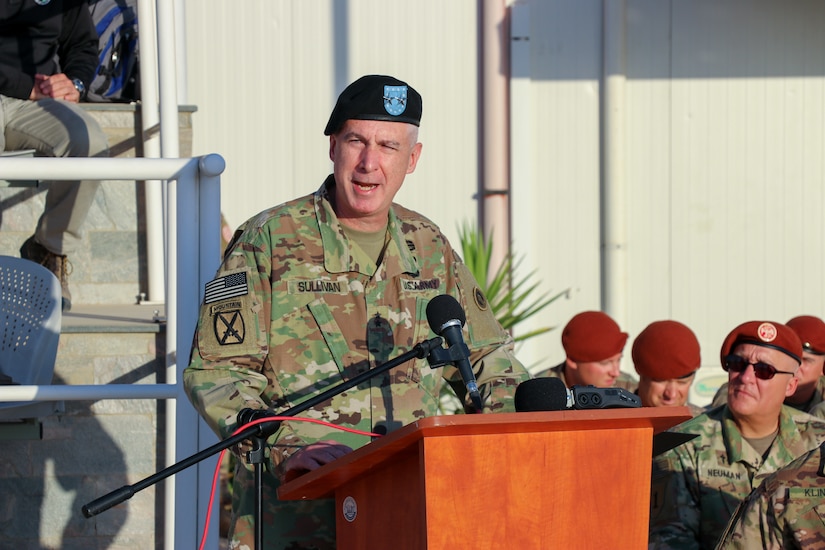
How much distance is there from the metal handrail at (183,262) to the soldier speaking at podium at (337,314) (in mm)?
412

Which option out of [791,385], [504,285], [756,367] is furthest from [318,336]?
[504,285]

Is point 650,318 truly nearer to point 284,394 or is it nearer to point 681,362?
point 681,362

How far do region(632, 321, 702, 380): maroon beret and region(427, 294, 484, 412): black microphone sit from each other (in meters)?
2.87

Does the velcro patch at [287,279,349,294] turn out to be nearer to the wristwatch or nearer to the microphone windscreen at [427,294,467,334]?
the microphone windscreen at [427,294,467,334]

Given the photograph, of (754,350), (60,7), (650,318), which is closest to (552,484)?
(754,350)

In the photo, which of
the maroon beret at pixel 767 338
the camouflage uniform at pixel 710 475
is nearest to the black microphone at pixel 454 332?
the camouflage uniform at pixel 710 475

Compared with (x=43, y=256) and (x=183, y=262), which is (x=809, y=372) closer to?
(x=183, y=262)

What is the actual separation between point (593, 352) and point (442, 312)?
11.4 ft

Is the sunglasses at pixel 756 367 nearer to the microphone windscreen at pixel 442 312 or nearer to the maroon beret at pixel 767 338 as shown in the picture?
the maroon beret at pixel 767 338

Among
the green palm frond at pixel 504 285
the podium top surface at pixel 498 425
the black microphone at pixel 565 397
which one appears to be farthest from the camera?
the green palm frond at pixel 504 285

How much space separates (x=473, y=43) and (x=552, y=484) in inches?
238

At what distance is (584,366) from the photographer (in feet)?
19.1

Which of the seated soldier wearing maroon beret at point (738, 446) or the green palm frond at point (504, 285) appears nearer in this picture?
the seated soldier wearing maroon beret at point (738, 446)

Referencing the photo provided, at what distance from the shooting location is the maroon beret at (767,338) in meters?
4.41
